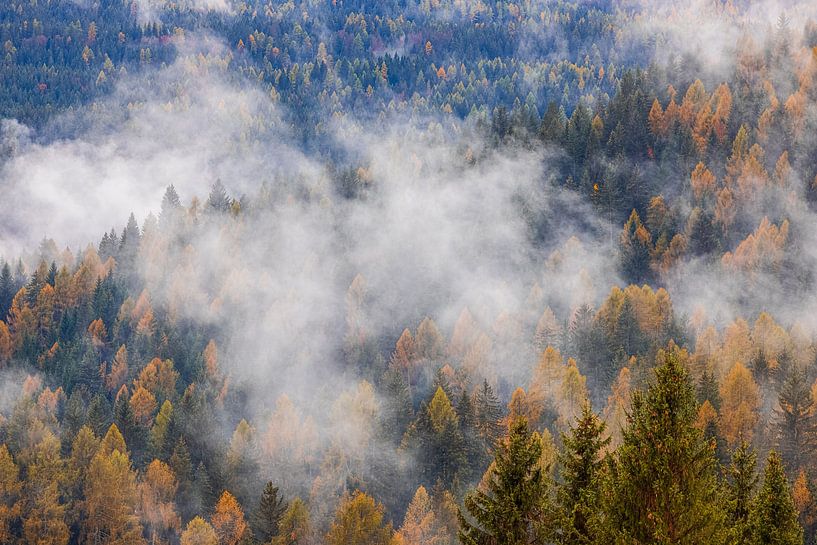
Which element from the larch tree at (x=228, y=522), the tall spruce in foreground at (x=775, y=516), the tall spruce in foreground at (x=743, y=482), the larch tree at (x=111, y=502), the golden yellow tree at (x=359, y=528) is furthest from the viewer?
the larch tree at (x=111, y=502)

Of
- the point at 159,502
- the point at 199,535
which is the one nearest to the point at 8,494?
the point at 159,502

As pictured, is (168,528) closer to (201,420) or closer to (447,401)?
(201,420)

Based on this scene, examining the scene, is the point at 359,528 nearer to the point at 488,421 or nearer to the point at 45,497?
the point at 488,421

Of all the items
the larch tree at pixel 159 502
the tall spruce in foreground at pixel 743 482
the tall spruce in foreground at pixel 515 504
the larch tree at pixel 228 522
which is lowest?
the larch tree at pixel 159 502

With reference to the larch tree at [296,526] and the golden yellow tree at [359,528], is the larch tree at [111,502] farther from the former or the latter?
the golden yellow tree at [359,528]

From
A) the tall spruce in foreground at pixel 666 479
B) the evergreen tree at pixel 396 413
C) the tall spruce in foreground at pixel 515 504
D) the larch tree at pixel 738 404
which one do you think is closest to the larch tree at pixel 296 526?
the evergreen tree at pixel 396 413

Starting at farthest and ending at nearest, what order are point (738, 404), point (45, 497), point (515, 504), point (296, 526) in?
point (45, 497) < point (738, 404) < point (296, 526) < point (515, 504)

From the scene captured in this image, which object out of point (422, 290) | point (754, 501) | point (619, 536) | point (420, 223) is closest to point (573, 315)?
point (422, 290)
